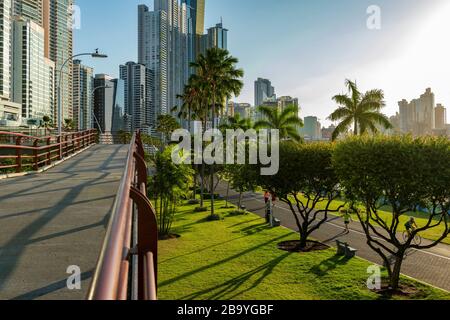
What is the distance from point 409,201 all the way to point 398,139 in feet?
8.20

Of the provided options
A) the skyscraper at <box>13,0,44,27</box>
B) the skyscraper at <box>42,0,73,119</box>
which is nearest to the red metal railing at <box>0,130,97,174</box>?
the skyscraper at <box>42,0,73,119</box>

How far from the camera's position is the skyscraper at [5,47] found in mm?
123125

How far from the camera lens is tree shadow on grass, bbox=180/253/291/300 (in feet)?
45.4

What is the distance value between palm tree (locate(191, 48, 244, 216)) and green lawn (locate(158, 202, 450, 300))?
13.6 metres

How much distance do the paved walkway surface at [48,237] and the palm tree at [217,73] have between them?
2762 centimetres

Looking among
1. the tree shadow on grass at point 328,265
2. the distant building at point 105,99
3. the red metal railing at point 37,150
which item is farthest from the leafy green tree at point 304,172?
the distant building at point 105,99

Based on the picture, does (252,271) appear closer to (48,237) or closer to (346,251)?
(346,251)

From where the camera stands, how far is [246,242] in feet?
75.3

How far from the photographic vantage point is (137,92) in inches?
4680

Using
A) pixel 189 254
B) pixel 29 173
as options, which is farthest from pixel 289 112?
pixel 29 173

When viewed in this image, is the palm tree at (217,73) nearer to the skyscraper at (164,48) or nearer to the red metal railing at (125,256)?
the red metal railing at (125,256)

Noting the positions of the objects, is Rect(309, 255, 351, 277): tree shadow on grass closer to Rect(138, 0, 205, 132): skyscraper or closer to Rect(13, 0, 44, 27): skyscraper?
Rect(138, 0, 205, 132): skyscraper

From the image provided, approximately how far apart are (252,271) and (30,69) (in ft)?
502

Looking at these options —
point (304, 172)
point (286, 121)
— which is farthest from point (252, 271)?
point (286, 121)
